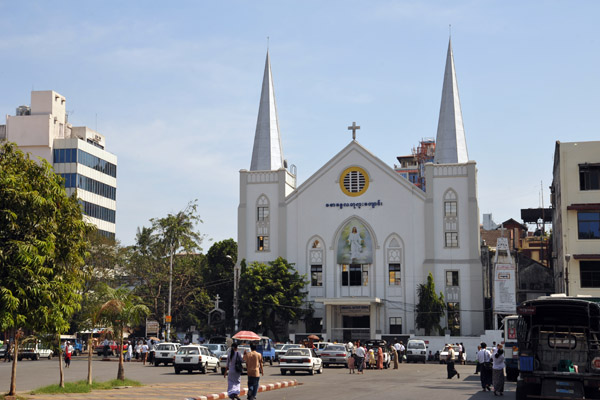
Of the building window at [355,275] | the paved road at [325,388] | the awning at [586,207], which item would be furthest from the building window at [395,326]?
the paved road at [325,388]

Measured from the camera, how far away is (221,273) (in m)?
76.9

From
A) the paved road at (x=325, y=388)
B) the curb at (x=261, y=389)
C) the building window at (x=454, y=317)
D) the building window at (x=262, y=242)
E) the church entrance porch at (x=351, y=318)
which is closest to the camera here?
the curb at (x=261, y=389)

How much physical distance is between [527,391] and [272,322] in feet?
144

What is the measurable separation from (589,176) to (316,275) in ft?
88.1

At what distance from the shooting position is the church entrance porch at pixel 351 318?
208ft

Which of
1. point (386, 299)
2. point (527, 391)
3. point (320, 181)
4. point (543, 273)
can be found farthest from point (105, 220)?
point (527, 391)

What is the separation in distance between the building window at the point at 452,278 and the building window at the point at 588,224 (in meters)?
18.6

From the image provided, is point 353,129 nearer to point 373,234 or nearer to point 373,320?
point 373,234

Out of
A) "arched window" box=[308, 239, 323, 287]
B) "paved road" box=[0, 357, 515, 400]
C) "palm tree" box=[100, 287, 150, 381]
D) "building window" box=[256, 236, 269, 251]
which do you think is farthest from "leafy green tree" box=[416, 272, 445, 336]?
"palm tree" box=[100, 287, 150, 381]

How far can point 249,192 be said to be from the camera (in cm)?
6931

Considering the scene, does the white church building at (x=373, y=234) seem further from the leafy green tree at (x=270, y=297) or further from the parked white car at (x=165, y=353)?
the parked white car at (x=165, y=353)

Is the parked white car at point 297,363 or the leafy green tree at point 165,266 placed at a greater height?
the leafy green tree at point 165,266

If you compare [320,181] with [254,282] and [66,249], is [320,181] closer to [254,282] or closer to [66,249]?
[254,282]

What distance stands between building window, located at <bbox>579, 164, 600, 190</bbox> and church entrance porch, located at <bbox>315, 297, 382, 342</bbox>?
21.7 m
